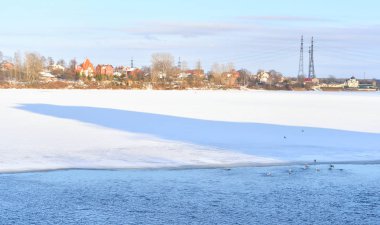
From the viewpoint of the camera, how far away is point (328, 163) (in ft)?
38.0

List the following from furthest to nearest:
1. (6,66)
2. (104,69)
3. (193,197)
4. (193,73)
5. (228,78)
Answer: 1. (104,69)
2. (193,73)
3. (6,66)
4. (228,78)
5. (193,197)

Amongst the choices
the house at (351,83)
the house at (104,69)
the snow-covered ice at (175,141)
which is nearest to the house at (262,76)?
the house at (351,83)

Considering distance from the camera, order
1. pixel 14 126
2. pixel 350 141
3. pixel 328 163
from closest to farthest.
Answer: pixel 328 163 → pixel 350 141 → pixel 14 126

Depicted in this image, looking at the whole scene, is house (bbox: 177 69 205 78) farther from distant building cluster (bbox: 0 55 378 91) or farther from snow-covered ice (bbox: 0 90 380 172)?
snow-covered ice (bbox: 0 90 380 172)

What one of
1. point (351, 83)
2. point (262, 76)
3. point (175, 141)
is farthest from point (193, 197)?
point (262, 76)

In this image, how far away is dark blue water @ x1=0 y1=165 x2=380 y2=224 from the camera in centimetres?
701

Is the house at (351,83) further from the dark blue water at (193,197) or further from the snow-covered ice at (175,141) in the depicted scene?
the dark blue water at (193,197)

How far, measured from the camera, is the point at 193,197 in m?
8.16

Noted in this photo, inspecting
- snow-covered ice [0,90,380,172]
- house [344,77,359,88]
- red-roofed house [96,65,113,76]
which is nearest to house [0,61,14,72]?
red-roofed house [96,65,113,76]

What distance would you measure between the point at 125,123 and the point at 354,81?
10373cm

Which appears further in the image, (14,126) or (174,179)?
(14,126)

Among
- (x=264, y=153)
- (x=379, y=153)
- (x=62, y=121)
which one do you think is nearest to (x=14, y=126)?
(x=62, y=121)

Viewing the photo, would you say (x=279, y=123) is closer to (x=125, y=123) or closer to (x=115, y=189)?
(x=125, y=123)

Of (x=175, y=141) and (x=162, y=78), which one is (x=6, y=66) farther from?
(x=175, y=141)
